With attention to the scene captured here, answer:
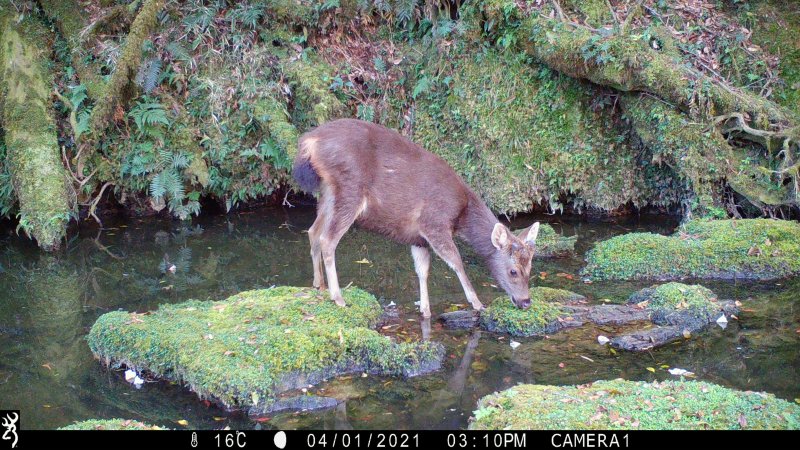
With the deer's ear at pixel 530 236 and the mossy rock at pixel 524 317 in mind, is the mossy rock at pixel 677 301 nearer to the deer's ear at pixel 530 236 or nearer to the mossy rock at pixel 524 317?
the mossy rock at pixel 524 317

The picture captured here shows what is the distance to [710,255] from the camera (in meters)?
10.6

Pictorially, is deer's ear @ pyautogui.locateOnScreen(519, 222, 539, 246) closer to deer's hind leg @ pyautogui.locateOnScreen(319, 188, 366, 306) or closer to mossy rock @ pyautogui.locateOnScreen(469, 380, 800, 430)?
deer's hind leg @ pyautogui.locateOnScreen(319, 188, 366, 306)

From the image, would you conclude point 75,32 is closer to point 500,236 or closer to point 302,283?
point 302,283

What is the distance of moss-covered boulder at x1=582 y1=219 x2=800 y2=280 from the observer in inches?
409

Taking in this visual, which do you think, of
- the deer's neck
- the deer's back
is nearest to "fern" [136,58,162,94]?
the deer's back

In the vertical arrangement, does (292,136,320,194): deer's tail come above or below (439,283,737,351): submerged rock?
above

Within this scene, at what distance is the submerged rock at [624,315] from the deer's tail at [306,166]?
2.24 meters

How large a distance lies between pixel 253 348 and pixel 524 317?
3.12 meters

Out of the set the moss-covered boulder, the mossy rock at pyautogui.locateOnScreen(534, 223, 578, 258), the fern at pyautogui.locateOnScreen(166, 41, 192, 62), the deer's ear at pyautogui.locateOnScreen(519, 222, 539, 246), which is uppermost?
the fern at pyautogui.locateOnScreen(166, 41, 192, 62)

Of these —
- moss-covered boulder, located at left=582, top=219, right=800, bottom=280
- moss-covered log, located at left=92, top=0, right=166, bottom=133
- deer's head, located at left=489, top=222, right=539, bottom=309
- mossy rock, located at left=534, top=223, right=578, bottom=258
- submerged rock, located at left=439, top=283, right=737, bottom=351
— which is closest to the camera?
submerged rock, located at left=439, top=283, right=737, bottom=351

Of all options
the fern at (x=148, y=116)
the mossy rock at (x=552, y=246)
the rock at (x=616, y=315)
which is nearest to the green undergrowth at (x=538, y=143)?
the mossy rock at (x=552, y=246)

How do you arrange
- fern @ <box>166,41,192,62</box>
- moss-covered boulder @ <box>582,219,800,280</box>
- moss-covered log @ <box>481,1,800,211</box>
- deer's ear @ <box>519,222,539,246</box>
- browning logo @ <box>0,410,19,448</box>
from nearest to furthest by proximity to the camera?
1. browning logo @ <box>0,410,19,448</box>
2. deer's ear @ <box>519,222,539,246</box>
3. moss-covered boulder @ <box>582,219,800,280</box>
4. moss-covered log @ <box>481,1,800,211</box>
5. fern @ <box>166,41,192,62</box>
